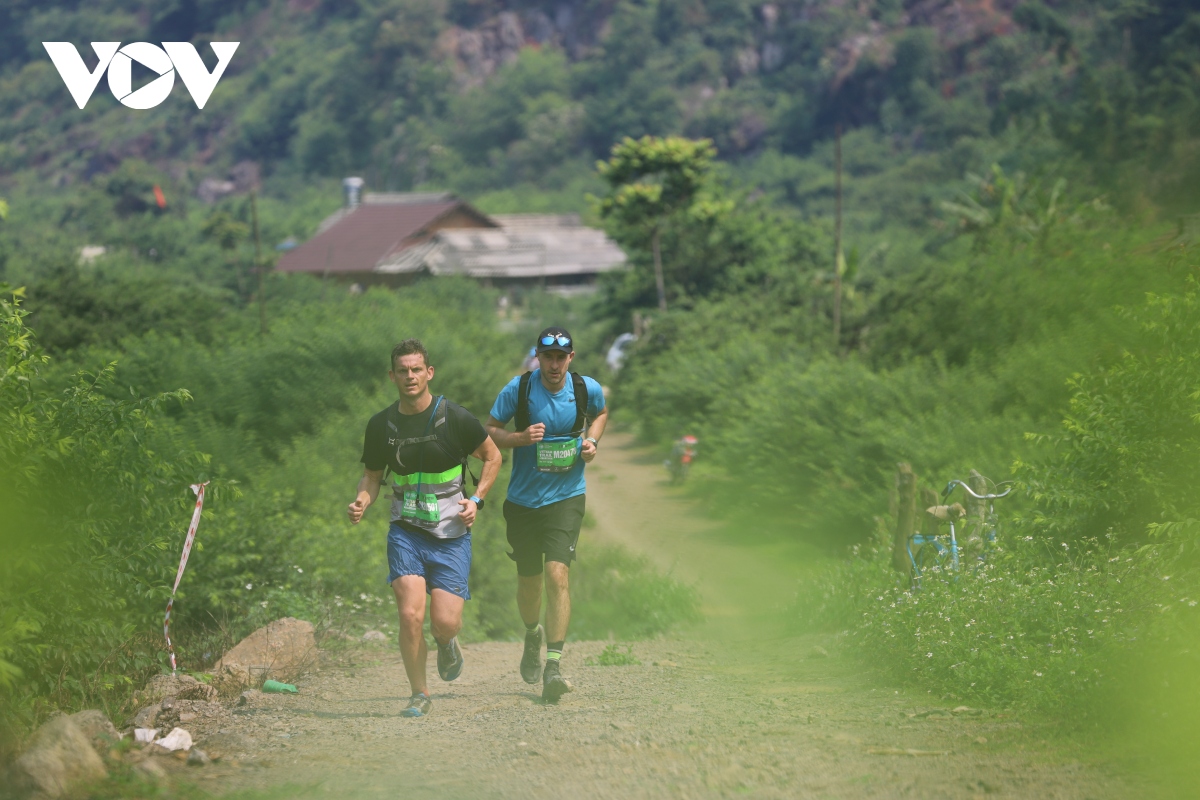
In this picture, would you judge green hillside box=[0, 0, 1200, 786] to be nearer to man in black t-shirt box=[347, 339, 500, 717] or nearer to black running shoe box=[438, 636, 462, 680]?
man in black t-shirt box=[347, 339, 500, 717]

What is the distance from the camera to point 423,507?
660 cm

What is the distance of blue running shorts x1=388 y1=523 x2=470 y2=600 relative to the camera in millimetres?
6652

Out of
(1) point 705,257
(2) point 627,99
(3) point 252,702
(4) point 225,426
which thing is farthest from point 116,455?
(2) point 627,99

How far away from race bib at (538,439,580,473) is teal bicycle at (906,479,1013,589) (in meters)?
2.59

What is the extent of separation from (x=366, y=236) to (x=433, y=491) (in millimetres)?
53122

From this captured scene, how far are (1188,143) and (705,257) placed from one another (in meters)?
13.1

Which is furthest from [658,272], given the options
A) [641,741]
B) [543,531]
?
[641,741]

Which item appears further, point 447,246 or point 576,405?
point 447,246

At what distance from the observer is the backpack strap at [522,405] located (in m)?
7.04

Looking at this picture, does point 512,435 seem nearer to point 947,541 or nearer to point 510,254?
point 947,541

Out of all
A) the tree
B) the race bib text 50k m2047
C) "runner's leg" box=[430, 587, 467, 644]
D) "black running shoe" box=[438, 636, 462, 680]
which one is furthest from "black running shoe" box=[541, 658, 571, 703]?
the race bib text 50k m2047

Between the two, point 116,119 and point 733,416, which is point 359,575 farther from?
point 116,119

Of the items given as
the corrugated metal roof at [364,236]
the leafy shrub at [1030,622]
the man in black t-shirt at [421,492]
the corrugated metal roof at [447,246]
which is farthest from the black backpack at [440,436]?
the corrugated metal roof at [364,236]

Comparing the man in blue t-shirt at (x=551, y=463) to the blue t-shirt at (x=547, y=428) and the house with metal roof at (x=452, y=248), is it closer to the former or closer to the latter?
the blue t-shirt at (x=547, y=428)
